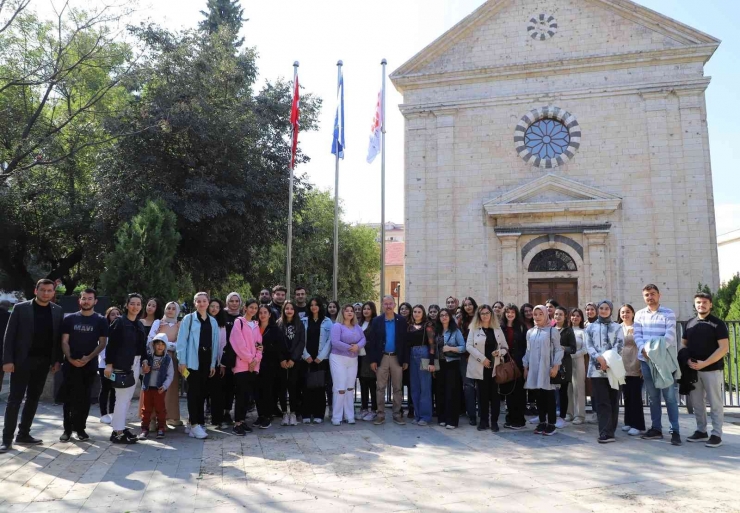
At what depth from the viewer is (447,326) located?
25.8ft

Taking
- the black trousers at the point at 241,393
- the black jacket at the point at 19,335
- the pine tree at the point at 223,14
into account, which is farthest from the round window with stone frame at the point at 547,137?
the pine tree at the point at 223,14

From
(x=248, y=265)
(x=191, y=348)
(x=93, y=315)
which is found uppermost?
(x=248, y=265)

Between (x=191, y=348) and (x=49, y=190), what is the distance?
14.6m

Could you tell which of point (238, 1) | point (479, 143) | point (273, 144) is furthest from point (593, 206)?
point (238, 1)

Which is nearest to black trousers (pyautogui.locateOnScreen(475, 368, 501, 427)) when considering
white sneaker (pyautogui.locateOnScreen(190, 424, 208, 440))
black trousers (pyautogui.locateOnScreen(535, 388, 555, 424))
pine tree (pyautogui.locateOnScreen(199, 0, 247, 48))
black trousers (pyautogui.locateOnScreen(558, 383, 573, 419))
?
black trousers (pyautogui.locateOnScreen(535, 388, 555, 424))

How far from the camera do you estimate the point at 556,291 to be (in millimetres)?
16672

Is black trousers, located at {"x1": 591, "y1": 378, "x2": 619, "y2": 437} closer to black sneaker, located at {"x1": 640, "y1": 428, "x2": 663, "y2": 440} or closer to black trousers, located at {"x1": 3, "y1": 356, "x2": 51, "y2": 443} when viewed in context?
black sneaker, located at {"x1": 640, "y1": 428, "x2": 663, "y2": 440}

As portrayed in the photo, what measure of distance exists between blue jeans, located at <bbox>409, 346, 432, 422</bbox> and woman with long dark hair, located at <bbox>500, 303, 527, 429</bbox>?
1.13 meters

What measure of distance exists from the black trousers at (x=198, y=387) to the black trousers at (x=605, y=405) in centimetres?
530

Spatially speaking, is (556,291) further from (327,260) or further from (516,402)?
(327,260)

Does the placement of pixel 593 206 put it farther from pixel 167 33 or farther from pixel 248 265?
pixel 167 33

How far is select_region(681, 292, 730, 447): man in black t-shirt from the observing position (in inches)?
258

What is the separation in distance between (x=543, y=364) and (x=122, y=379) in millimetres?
5683

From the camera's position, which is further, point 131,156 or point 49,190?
point 49,190
